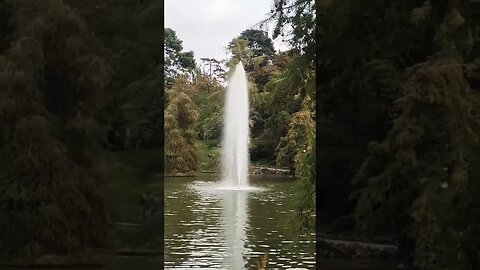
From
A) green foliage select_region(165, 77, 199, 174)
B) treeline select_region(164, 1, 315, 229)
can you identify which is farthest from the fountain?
green foliage select_region(165, 77, 199, 174)

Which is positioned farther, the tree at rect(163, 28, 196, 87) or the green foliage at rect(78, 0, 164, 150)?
the tree at rect(163, 28, 196, 87)

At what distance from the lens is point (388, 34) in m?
2.86

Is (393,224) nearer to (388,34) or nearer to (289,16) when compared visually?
(388,34)

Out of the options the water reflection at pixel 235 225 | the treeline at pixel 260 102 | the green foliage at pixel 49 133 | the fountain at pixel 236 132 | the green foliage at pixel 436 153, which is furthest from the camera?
the fountain at pixel 236 132

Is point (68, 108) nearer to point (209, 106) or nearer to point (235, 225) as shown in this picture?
point (209, 106)

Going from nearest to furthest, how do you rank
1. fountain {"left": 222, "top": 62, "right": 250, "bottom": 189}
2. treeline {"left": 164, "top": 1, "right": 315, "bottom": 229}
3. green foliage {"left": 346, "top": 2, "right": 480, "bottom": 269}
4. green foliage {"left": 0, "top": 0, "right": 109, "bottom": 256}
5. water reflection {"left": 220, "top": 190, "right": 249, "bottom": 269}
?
green foliage {"left": 346, "top": 2, "right": 480, "bottom": 269}, green foliage {"left": 0, "top": 0, "right": 109, "bottom": 256}, water reflection {"left": 220, "top": 190, "right": 249, "bottom": 269}, treeline {"left": 164, "top": 1, "right": 315, "bottom": 229}, fountain {"left": 222, "top": 62, "right": 250, "bottom": 189}

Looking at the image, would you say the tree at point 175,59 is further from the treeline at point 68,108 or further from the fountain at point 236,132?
the treeline at point 68,108

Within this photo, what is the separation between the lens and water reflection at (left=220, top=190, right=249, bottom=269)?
3461 mm

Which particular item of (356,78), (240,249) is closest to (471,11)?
(356,78)

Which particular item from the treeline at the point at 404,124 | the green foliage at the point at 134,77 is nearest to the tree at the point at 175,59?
the green foliage at the point at 134,77

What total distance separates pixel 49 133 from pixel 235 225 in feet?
4.50

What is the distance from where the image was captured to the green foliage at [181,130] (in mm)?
3818

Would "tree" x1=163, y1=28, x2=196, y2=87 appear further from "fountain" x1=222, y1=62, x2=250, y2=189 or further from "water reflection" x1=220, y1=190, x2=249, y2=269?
"water reflection" x1=220, y1=190, x2=249, y2=269

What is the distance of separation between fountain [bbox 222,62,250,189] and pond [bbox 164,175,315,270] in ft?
0.36
